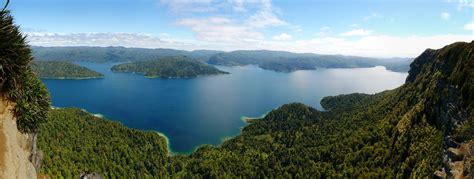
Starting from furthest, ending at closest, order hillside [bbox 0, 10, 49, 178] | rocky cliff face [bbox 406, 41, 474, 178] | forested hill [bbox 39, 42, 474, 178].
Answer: forested hill [bbox 39, 42, 474, 178], rocky cliff face [bbox 406, 41, 474, 178], hillside [bbox 0, 10, 49, 178]

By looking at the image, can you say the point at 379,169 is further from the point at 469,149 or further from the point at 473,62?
the point at 469,149

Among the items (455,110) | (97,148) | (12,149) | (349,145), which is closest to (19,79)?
(12,149)

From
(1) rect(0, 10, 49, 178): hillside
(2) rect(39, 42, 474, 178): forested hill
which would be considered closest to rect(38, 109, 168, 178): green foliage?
(2) rect(39, 42, 474, 178): forested hill

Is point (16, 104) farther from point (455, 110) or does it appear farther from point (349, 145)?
point (349, 145)

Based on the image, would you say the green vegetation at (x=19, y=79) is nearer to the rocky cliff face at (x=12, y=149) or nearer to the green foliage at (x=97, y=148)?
the rocky cliff face at (x=12, y=149)

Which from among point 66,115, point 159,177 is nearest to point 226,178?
point 159,177

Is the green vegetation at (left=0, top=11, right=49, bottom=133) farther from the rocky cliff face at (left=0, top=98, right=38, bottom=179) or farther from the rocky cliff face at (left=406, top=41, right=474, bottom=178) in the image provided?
the rocky cliff face at (left=406, top=41, right=474, bottom=178)

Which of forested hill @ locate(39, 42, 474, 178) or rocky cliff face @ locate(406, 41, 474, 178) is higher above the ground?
rocky cliff face @ locate(406, 41, 474, 178)
